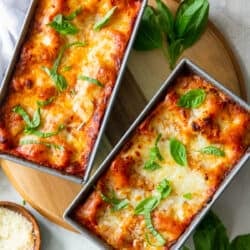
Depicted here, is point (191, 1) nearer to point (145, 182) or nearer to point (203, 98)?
point (203, 98)

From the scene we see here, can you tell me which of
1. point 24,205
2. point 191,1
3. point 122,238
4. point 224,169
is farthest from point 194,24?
point 24,205

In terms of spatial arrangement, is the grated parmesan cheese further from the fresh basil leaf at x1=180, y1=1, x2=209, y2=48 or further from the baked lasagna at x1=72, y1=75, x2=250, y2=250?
the fresh basil leaf at x1=180, y1=1, x2=209, y2=48

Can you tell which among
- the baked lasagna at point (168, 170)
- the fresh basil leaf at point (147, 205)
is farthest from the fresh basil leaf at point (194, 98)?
the fresh basil leaf at point (147, 205)

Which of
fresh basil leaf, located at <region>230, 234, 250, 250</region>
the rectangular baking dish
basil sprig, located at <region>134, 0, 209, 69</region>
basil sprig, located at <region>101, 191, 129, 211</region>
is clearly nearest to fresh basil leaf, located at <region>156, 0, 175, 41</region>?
basil sprig, located at <region>134, 0, 209, 69</region>

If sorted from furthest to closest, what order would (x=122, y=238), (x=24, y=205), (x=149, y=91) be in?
(x=24, y=205) < (x=149, y=91) < (x=122, y=238)

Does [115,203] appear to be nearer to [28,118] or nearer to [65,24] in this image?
[28,118]

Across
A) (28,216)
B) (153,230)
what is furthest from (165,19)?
(28,216)
